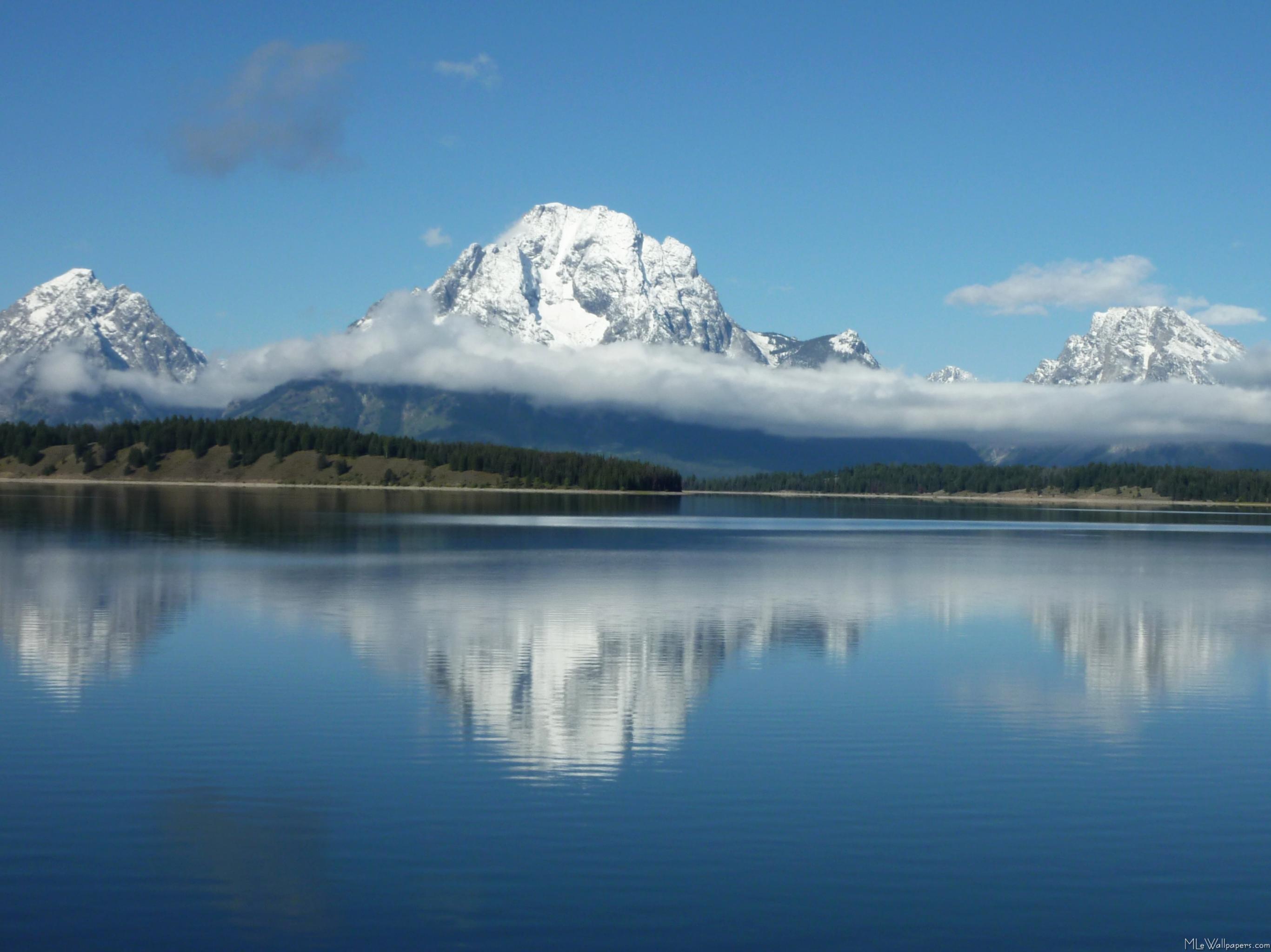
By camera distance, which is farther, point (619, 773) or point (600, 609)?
point (600, 609)

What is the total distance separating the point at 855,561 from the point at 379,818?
9125cm

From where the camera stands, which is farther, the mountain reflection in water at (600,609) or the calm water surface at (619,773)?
the mountain reflection in water at (600,609)

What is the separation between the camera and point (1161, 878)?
2509 centimetres

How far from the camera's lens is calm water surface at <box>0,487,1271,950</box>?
74.9 feet

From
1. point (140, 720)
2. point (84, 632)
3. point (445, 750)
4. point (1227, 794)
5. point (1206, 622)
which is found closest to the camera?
point (1227, 794)

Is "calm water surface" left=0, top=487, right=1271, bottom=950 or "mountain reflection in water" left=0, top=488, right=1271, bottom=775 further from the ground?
"mountain reflection in water" left=0, top=488, right=1271, bottom=775

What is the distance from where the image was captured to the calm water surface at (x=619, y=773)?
22828 mm

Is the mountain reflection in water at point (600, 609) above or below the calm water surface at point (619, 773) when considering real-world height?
above

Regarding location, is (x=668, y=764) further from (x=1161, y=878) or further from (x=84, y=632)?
(x=84, y=632)

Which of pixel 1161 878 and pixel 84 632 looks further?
pixel 84 632

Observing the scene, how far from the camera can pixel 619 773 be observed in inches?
1272

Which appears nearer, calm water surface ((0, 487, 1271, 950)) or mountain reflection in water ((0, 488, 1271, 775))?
calm water surface ((0, 487, 1271, 950))

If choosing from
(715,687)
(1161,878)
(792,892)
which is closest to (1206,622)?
(715,687)

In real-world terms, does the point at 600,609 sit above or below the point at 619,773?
above
